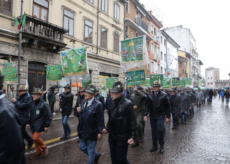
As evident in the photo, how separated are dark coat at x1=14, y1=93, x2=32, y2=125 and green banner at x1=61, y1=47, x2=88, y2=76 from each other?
221cm

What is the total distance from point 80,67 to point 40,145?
127 inches

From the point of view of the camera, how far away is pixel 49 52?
14562mm

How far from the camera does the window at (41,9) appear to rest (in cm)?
1370

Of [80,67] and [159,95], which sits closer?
[159,95]

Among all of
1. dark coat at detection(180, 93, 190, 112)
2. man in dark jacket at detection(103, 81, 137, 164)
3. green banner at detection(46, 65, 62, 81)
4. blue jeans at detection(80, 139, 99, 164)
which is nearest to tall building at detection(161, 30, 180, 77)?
dark coat at detection(180, 93, 190, 112)

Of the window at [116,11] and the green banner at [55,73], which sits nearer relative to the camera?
the green banner at [55,73]

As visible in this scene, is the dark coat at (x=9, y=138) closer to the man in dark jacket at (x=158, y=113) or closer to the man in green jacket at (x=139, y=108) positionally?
the man in dark jacket at (x=158, y=113)

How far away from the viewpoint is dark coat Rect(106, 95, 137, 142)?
12.0ft

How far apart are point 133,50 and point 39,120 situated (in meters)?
6.05

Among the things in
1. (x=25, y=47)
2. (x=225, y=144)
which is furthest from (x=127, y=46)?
(x=25, y=47)

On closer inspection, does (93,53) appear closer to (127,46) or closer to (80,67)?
(127,46)

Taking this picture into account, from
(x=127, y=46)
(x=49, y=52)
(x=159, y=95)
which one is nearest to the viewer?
(x=159, y=95)

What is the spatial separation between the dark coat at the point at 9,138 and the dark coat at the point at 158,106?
454cm

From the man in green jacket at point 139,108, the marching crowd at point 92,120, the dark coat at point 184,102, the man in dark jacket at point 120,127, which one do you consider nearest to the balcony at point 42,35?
the marching crowd at point 92,120
